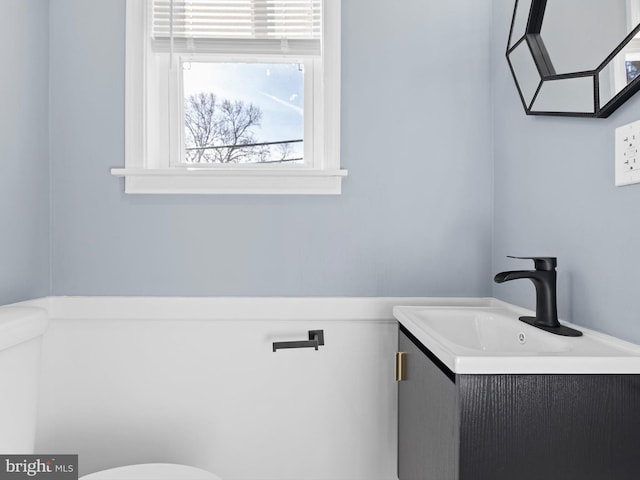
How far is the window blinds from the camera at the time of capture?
57.7 inches

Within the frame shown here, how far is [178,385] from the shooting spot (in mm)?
1418

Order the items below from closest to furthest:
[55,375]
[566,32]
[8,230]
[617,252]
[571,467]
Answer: [571,467] < [617,252] < [566,32] < [8,230] < [55,375]

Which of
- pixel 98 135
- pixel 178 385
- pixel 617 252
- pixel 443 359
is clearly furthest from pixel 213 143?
pixel 617 252

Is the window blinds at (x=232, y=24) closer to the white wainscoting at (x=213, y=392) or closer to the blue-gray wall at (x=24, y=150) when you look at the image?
the blue-gray wall at (x=24, y=150)

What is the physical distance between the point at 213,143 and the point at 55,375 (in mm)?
896

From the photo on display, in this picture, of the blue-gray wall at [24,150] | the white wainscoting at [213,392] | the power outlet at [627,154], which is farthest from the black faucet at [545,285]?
the blue-gray wall at [24,150]

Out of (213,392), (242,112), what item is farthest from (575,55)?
(213,392)

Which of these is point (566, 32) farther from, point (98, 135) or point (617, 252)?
point (98, 135)

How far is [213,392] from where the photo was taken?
142 cm

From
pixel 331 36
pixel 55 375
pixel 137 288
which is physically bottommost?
pixel 55 375

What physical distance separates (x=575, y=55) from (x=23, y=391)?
1474 millimetres

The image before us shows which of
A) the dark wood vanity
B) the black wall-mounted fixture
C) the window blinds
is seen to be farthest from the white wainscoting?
the window blinds

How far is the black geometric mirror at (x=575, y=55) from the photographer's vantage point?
85 cm

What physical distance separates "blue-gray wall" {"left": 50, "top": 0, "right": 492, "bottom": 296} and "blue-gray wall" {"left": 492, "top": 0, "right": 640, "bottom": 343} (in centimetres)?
9
